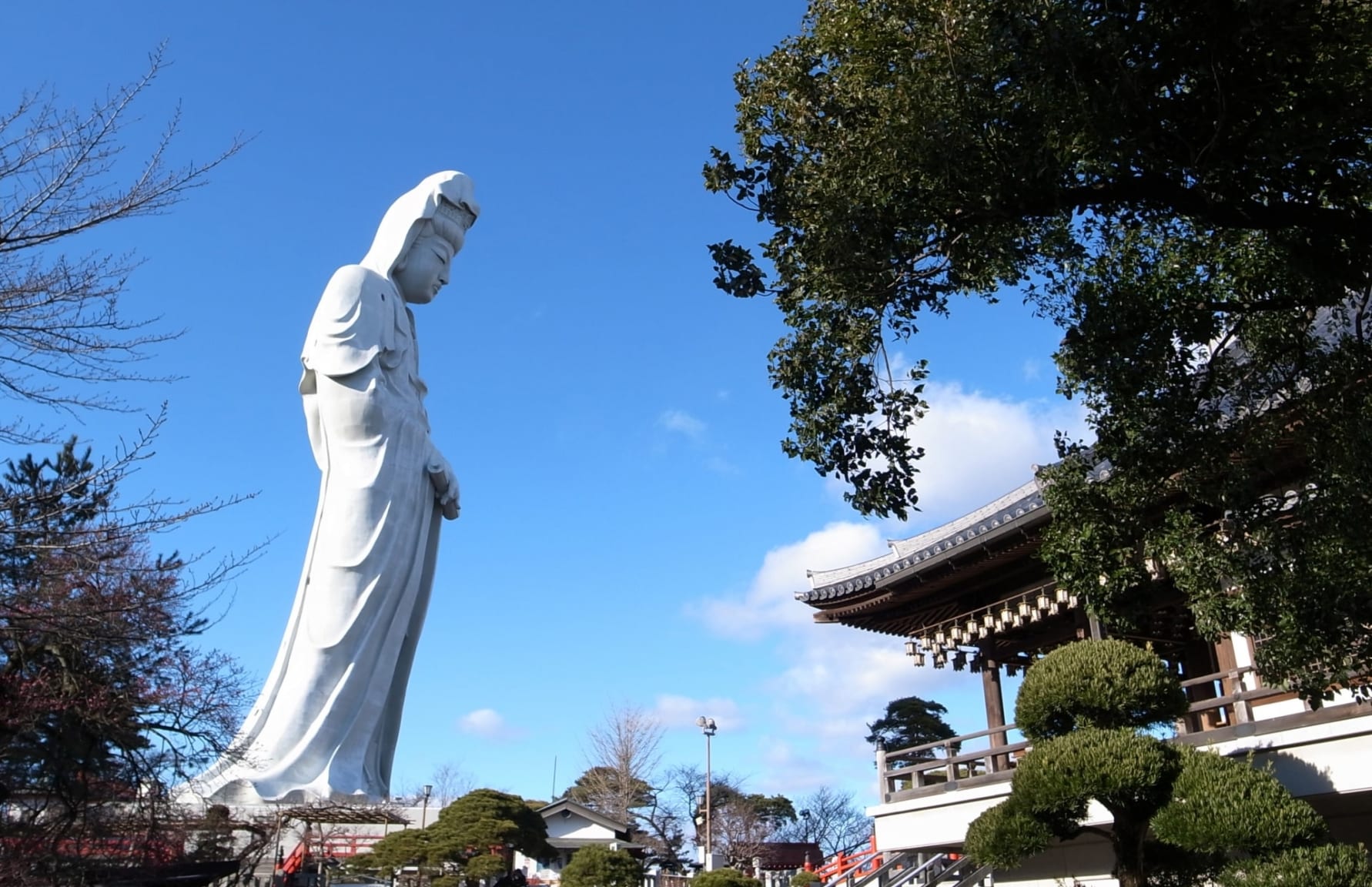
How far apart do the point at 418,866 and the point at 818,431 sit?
11.0 m

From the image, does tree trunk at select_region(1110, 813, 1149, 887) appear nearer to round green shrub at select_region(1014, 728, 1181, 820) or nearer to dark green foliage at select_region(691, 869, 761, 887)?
round green shrub at select_region(1014, 728, 1181, 820)

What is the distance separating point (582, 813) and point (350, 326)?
18217 millimetres

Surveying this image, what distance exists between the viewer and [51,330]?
189 inches

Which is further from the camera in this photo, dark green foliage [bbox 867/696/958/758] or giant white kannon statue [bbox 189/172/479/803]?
dark green foliage [bbox 867/696/958/758]

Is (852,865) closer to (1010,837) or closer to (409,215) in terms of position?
(1010,837)

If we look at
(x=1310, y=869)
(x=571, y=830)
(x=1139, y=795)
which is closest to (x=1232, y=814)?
(x=1310, y=869)

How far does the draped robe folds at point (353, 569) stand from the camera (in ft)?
28.7

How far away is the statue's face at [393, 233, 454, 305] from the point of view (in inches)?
454

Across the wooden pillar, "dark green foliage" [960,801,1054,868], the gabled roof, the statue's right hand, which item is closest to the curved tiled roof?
the wooden pillar

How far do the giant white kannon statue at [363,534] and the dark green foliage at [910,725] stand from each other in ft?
82.6

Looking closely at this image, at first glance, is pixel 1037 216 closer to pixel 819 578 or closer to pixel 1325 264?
pixel 1325 264

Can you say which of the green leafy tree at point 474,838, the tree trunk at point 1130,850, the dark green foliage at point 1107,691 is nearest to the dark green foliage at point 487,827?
the green leafy tree at point 474,838

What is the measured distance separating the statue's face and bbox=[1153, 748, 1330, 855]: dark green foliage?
8416mm

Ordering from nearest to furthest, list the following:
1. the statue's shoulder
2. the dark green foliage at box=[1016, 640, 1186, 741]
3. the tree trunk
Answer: the tree trunk, the dark green foliage at box=[1016, 640, 1186, 741], the statue's shoulder
